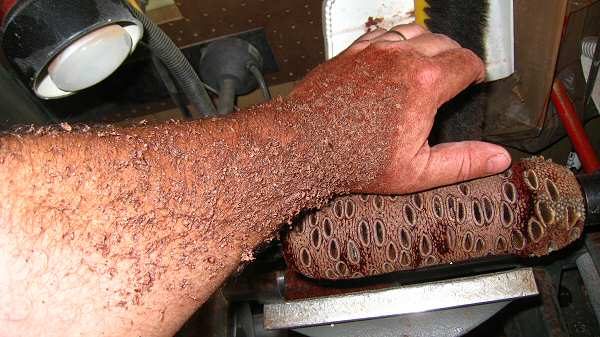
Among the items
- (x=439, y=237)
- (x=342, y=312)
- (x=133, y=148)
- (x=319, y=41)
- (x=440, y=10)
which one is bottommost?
(x=342, y=312)

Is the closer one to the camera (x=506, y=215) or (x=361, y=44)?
(x=506, y=215)

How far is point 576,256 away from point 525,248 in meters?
0.31

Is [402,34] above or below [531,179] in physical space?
above

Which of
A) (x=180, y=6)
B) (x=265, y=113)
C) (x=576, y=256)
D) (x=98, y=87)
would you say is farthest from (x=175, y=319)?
(x=98, y=87)

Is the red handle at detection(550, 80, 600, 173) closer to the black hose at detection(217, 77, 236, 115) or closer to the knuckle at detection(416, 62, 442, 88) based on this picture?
the knuckle at detection(416, 62, 442, 88)

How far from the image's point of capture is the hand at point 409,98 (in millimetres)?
720

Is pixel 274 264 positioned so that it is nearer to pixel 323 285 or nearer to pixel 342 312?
pixel 323 285

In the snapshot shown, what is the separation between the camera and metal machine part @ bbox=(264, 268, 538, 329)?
31.0 inches

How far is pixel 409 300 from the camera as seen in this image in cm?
81

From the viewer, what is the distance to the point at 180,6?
130cm

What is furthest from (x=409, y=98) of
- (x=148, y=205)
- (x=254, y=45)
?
(x=254, y=45)

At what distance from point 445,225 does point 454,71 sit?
294mm

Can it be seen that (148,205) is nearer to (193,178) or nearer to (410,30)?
(193,178)

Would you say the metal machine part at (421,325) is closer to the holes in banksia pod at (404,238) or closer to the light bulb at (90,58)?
the holes in banksia pod at (404,238)
